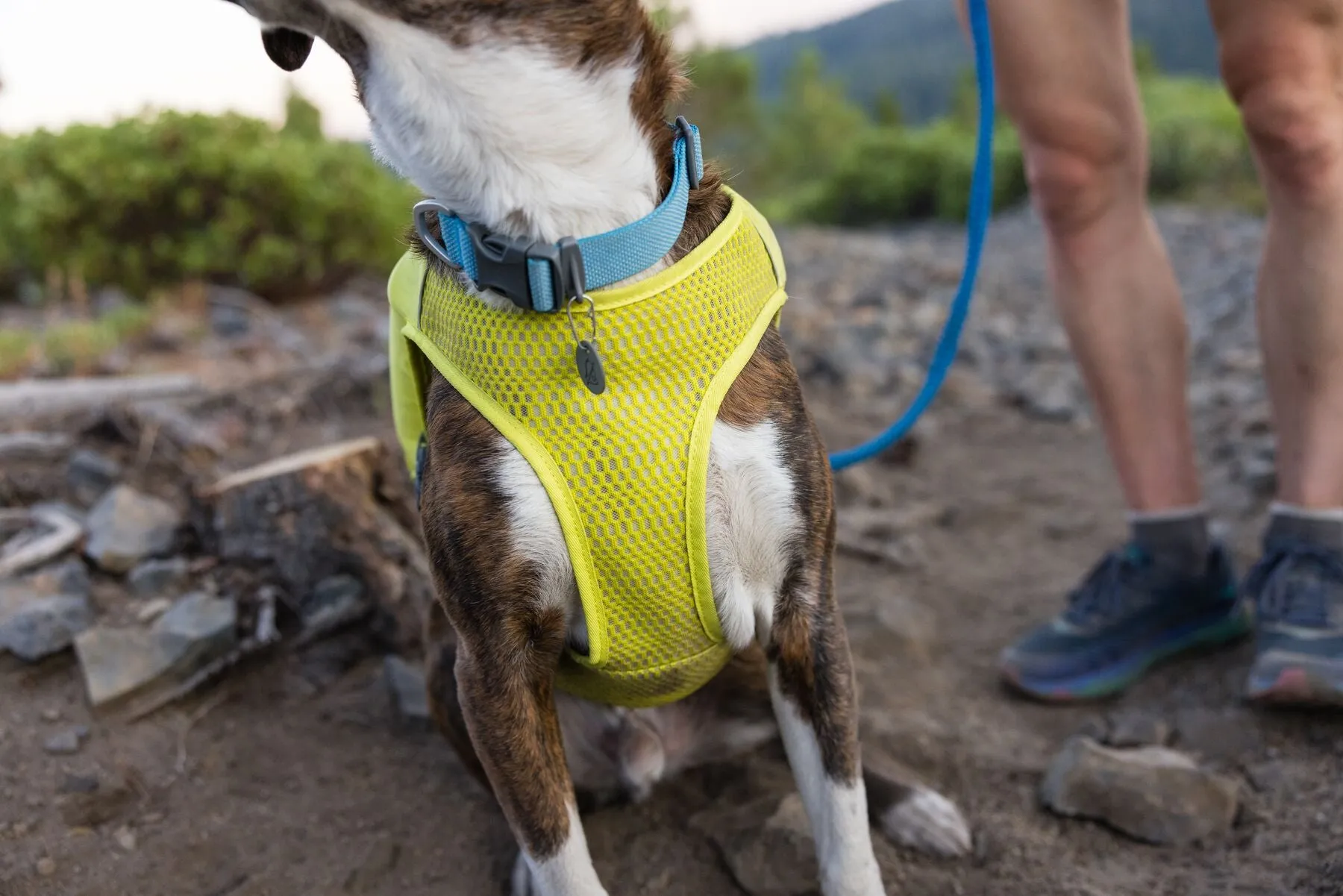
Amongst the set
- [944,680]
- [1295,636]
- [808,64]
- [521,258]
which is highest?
[808,64]

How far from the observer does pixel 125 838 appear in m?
2.41

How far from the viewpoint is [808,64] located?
136 ft

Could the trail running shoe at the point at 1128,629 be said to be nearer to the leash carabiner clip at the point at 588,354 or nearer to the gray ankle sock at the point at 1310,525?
the gray ankle sock at the point at 1310,525

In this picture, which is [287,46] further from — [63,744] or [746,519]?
[63,744]

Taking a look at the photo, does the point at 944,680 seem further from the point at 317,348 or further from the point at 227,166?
the point at 227,166

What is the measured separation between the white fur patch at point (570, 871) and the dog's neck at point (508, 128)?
97 cm

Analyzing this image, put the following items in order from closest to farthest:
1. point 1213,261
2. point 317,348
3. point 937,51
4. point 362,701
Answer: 1. point 362,701
2. point 317,348
3. point 1213,261
4. point 937,51

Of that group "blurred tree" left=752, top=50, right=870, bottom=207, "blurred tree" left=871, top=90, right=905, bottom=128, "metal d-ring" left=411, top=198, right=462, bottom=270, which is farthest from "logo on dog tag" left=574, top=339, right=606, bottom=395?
"blurred tree" left=871, top=90, right=905, bottom=128

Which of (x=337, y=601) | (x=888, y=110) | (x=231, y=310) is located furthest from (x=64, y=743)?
(x=888, y=110)

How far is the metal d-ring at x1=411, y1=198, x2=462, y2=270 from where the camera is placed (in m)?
1.77

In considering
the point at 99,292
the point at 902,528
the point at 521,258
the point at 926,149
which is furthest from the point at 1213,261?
the point at 926,149

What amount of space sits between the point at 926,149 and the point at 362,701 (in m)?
22.1

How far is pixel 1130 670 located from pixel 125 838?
2.45 m

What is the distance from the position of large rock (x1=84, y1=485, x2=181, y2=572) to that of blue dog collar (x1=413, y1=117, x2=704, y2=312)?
1895 millimetres
